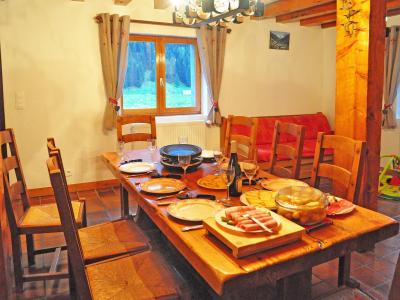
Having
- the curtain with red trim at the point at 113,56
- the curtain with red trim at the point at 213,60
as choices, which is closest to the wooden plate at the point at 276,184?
the curtain with red trim at the point at 113,56

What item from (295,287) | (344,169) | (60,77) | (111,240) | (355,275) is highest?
(60,77)

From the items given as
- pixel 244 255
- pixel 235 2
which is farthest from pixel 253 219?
pixel 235 2

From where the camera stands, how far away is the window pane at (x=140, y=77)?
4594 mm

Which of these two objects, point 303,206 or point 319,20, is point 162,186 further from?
point 319,20

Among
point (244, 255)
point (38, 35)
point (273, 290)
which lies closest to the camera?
point (244, 255)

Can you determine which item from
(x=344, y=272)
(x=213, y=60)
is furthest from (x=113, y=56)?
(x=344, y=272)

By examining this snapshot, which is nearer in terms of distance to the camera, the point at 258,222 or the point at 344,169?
the point at 258,222

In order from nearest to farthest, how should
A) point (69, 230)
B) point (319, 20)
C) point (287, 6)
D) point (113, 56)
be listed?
point (69, 230) < point (113, 56) < point (287, 6) < point (319, 20)

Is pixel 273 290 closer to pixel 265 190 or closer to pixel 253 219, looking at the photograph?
pixel 265 190

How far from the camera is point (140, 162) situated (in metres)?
2.45

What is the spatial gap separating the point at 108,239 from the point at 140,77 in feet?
10.1

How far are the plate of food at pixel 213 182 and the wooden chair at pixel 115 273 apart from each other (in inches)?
17.9

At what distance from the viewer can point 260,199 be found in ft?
5.39

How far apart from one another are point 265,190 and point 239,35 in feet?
12.1
